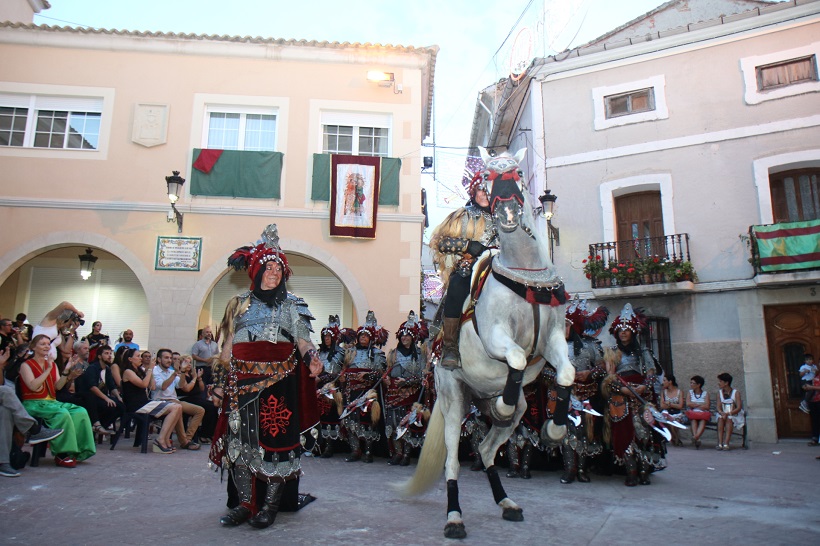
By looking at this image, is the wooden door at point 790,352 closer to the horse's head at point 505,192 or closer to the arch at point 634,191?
the arch at point 634,191

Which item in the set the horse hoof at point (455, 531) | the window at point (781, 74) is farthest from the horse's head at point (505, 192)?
the window at point (781, 74)

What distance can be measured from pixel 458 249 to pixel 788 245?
1221cm

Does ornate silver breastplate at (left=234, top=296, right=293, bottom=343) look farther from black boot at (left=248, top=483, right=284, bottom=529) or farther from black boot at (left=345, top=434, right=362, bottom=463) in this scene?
black boot at (left=345, top=434, right=362, bottom=463)

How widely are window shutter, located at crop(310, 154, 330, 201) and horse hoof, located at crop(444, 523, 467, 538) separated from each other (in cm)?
1050

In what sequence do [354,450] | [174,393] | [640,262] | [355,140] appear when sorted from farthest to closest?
[640,262], [355,140], [174,393], [354,450]

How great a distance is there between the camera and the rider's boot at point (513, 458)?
707 centimetres

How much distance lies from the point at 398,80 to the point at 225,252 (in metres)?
5.92

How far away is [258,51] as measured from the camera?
47.2ft

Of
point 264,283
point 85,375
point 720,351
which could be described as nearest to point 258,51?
point 85,375

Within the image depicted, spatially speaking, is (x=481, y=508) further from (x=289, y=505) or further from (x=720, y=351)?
(x=720, y=351)

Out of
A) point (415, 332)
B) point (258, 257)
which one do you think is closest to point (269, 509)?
point (258, 257)

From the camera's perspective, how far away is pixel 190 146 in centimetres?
1384

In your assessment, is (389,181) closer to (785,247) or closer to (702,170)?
(702,170)

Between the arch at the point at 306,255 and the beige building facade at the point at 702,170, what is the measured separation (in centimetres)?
626
